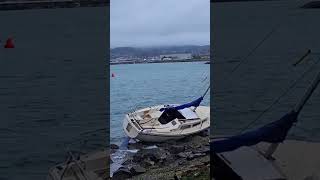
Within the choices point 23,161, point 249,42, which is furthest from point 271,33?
point 23,161

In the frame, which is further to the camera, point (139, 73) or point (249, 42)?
point (139, 73)

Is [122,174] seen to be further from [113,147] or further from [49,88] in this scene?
[49,88]

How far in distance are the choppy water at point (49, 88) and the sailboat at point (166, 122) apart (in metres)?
2.54

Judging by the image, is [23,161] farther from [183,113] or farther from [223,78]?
[183,113]

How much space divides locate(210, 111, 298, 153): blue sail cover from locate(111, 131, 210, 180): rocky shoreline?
1119mm

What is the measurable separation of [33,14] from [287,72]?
2033mm

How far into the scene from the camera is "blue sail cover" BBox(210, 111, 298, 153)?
3885 mm

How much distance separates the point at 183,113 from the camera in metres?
7.05

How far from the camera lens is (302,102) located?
389 centimetres

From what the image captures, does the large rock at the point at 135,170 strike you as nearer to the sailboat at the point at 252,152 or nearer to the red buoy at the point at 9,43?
the sailboat at the point at 252,152

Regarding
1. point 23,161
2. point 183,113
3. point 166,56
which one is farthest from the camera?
point 183,113

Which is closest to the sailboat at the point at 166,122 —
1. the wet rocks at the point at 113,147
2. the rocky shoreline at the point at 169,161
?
the rocky shoreline at the point at 169,161

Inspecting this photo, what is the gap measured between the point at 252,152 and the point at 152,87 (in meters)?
2.24

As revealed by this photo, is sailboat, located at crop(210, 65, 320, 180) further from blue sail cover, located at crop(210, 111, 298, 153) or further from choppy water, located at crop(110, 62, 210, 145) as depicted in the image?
choppy water, located at crop(110, 62, 210, 145)
